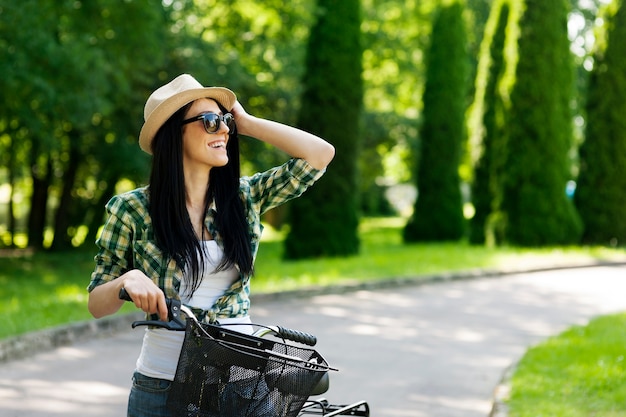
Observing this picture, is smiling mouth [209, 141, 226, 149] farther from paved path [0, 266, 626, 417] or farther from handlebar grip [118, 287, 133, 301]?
paved path [0, 266, 626, 417]

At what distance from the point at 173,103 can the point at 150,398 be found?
0.94m

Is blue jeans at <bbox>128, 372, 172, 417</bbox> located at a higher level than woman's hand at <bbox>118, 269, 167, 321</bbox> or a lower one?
lower

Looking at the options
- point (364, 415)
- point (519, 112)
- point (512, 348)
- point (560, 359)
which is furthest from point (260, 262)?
point (364, 415)

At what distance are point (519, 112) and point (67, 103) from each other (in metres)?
10.3

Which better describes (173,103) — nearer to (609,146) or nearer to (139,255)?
(139,255)

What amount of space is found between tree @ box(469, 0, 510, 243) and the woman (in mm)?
20119

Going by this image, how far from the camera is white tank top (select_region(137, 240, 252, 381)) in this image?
3.05 metres

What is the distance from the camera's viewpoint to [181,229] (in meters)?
3.11

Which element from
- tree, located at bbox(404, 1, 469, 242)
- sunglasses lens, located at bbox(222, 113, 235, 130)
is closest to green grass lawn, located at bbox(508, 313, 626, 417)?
sunglasses lens, located at bbox(222, 113, 235, 130)

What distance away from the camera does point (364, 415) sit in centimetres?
353

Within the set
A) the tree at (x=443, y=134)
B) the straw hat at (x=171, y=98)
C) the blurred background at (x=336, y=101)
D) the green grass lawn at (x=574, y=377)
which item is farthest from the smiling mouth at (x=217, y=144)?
the tree at (x=443, y=134)

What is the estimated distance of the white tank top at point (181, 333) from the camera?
10.0ft

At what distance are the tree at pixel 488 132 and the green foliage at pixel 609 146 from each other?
222cm

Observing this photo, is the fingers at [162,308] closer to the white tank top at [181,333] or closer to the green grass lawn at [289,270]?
the white tank top at [181,333]
